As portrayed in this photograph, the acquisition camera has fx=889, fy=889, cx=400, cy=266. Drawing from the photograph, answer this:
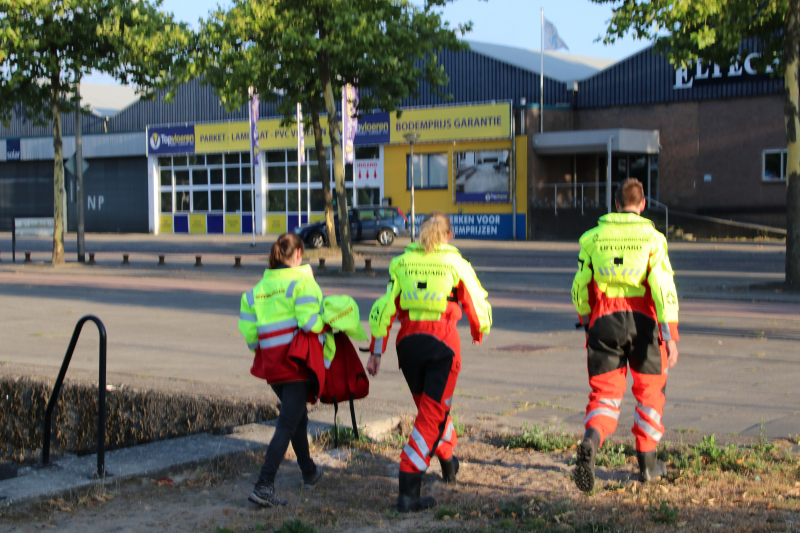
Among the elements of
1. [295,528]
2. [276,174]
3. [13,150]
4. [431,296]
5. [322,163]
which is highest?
[13,150]

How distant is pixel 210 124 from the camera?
46.2 meters

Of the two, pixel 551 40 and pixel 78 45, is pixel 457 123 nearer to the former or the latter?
pixel 551 40

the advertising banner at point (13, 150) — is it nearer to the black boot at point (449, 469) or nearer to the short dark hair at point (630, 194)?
the black boot at point (449, 469)

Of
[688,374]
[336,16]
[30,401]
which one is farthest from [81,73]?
[688,374]

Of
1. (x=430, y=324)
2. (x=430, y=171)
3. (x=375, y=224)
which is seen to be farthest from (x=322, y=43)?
(x=430, y=171)

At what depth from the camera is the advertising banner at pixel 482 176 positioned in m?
37.3

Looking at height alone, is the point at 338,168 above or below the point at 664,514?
above

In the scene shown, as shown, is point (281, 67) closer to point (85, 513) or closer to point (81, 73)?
point (81, 73)

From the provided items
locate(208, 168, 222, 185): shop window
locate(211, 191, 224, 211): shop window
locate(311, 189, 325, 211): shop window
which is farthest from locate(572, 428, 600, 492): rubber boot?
locate(208, 168, 222, 185): shop window

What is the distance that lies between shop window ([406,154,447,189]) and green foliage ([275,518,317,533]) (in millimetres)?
35003

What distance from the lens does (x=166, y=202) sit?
158 feet

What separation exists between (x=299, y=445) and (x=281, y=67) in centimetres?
1751

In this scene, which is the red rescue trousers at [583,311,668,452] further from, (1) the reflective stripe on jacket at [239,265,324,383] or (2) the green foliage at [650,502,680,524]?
(1) the reflective stripe on jacket at [239,265,324,383]

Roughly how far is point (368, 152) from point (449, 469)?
3707 cm
